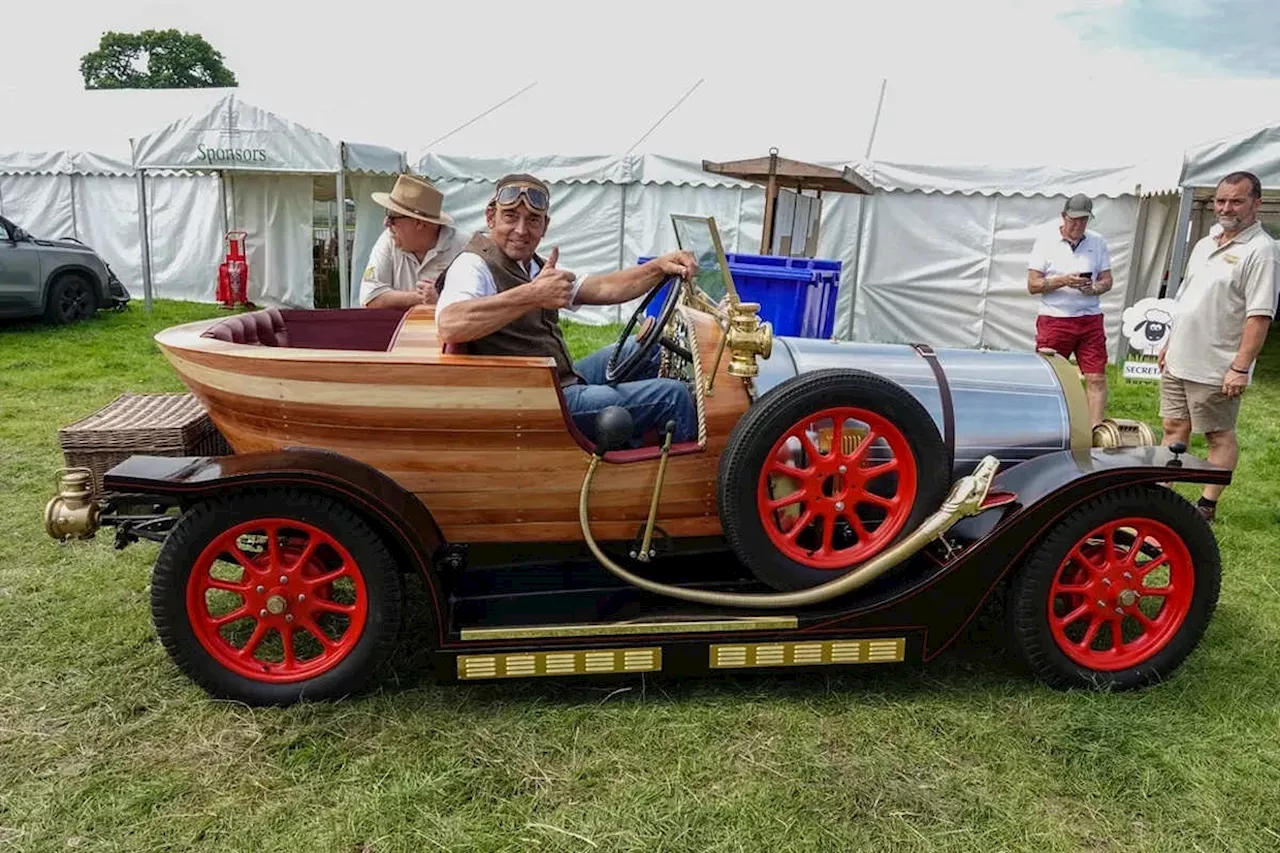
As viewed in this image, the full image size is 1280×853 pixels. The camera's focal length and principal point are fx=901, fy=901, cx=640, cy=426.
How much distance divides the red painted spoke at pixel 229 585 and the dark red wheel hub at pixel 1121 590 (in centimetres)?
238

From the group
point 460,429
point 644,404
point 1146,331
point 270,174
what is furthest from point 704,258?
point 270,174

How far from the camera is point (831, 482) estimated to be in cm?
275

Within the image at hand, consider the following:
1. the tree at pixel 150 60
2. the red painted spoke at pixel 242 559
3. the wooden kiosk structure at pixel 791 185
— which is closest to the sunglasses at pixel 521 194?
the red painted spoke at pixel 242 559

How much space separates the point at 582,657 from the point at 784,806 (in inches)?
26.9

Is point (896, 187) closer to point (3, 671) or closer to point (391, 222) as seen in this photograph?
point (391, 222)

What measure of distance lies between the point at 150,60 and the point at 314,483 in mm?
64746

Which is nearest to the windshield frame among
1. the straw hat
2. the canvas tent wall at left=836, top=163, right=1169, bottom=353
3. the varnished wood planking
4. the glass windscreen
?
the glass windscreen

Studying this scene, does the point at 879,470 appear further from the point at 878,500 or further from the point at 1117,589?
the point at 1117,589

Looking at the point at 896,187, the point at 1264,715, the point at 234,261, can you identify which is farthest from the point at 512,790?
the point at 234,261

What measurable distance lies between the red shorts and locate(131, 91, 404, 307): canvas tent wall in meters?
7.10

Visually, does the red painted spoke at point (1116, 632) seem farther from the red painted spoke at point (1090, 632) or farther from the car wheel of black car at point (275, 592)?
the car wheel of black car at point (275, 592)

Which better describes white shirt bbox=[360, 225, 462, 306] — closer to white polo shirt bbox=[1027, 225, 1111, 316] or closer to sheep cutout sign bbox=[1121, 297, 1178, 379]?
white polo shirt bbox=[1027, 225, 1111, 316]

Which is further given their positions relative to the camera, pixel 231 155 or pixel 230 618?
pixel 231 155

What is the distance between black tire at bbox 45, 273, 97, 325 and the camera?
1001 centimetres
